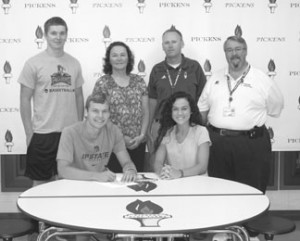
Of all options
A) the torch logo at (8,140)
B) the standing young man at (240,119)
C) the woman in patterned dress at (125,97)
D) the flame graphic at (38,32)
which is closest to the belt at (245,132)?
the standing young man at (240,119)

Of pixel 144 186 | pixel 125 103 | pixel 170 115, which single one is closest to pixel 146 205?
pixel 144 186

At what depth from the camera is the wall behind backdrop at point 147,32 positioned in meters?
3.77

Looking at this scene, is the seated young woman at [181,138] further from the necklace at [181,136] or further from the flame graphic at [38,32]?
the flame graphic at [38,32]

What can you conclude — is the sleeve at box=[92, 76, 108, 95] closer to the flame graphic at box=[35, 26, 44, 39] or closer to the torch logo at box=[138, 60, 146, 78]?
the torch logo at box=[138, 60, 146, 78]

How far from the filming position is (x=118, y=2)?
12.4 ft

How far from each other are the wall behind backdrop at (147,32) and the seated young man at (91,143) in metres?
1.01

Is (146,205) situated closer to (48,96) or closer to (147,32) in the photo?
(48,96)

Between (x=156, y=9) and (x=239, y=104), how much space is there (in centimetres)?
111

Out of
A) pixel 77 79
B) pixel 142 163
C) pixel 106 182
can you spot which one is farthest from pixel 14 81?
pixel 106 182

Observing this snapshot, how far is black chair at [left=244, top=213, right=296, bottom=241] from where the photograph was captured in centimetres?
259

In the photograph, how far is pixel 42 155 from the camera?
3326 mm

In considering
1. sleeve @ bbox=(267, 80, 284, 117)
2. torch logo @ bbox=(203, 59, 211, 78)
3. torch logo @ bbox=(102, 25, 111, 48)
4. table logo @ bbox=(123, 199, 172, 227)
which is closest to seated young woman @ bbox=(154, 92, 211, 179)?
sleeve @ bbox=(267, 80, 284, 117)

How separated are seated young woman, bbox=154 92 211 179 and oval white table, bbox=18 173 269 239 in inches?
11.7

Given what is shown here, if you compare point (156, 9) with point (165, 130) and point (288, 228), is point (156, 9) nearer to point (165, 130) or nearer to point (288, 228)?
point (165, 130)
